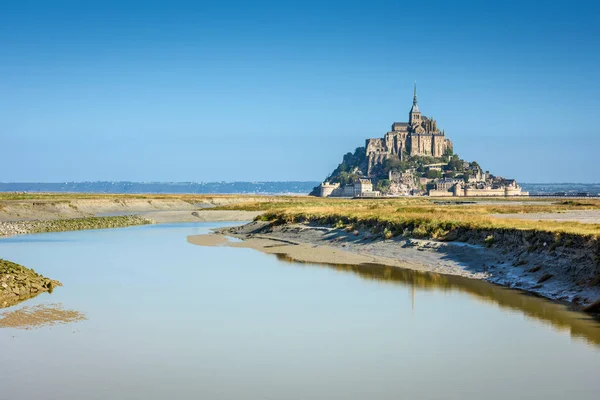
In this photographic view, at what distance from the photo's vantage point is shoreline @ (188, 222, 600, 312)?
18.4m

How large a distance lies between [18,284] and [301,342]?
360 inches

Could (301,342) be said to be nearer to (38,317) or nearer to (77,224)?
(38,317)

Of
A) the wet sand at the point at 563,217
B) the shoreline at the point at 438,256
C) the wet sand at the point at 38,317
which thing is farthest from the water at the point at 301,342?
the wet sand at the point at 563,217

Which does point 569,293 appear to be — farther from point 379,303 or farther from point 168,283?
point 168,283

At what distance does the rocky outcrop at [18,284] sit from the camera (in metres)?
17.9

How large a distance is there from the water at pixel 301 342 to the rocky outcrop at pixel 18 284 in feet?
1.60

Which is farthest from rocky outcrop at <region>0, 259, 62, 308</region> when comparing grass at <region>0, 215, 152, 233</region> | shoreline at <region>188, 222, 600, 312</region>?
grass at <region>0, 215, 152, 233</region>

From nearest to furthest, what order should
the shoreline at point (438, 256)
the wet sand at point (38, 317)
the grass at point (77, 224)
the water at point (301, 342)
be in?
the water at point (301, 342) < the wet sand at point (38, 317) < the shoreline at point (438, 256) < the grass at point (77, 224)

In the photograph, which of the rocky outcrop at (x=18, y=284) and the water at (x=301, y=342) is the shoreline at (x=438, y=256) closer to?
the water at (x=301, y=342)

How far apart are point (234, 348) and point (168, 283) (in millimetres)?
8939

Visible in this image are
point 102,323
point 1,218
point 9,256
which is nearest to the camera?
point 102,323

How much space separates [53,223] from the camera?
49938mm

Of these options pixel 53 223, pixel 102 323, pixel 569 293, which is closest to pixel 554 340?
pixel 569 293

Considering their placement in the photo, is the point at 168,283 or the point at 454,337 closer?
A: the point at 454,337
